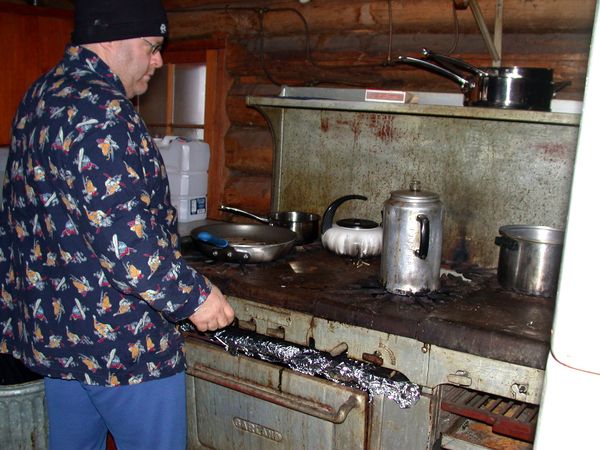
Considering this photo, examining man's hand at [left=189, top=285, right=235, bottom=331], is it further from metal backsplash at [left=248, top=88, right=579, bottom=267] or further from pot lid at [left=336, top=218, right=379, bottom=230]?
metal backsplash at [left=248, top=88, right=579, bottom=267]

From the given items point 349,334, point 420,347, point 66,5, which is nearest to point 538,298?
point 420,347

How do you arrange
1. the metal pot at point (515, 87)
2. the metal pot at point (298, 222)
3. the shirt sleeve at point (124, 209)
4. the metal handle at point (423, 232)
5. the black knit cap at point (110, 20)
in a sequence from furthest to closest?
the metal pot at point (298, 222) → the metal pot at point (515, 87) → the metal handle at point (423, 232) → the black knit cap at point (110, 20) → the shirt sleeve at point (124, 209)

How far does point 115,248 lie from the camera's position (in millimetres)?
1452

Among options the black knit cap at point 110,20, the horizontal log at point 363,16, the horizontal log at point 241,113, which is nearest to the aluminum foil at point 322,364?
the black knit cap at point 110,20

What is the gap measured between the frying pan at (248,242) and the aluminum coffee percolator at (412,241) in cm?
43

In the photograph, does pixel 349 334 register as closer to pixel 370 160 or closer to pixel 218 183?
pixel 370 160

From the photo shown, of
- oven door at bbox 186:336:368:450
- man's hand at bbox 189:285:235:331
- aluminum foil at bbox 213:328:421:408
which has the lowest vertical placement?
oven door at bbox 186:336:368:450

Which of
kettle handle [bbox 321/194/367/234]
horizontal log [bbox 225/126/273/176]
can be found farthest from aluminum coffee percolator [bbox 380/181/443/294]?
horizontal log [bbox 225/126/273/176]

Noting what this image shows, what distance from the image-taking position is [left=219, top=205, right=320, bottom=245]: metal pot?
2555 mm

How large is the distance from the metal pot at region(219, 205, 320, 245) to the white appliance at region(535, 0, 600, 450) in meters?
1.63

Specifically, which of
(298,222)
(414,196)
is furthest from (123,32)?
(298,222)

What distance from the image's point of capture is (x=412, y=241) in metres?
1.91

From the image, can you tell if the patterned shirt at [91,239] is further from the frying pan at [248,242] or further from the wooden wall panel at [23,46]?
the wooden wall panel at [23,46]

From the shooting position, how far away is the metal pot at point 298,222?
8.38 feet
